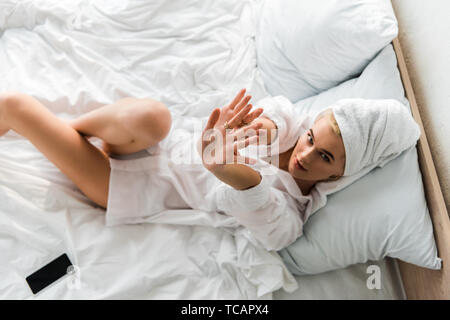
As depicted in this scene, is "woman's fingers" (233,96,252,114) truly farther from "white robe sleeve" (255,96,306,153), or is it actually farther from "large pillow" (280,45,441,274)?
"large pillow" (280,45,441,274)

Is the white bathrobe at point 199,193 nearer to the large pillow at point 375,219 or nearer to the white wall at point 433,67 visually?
the large pillow at point 375,219

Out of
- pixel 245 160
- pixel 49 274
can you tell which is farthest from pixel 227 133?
pixel 49 274

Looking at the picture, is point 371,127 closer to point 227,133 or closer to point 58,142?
point 227,133

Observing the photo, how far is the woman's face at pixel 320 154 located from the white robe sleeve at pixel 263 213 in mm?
105

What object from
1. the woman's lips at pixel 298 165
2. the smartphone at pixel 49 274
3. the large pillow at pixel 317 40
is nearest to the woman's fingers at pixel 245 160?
the woman's lips at pixel 298 165

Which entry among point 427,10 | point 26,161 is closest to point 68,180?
point 26,161

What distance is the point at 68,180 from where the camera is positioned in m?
0.98

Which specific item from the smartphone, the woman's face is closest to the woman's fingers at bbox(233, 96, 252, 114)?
the woman's face

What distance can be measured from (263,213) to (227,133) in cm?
25

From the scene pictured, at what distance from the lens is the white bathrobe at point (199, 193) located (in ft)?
2.89

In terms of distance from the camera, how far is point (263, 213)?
33.9 inches

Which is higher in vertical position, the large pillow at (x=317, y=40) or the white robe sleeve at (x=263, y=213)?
the large pillow at (x=317, y=40)

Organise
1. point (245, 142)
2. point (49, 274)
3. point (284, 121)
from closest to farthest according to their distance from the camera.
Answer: point (245, 142)
point (49, 274)
point (284, 121)
